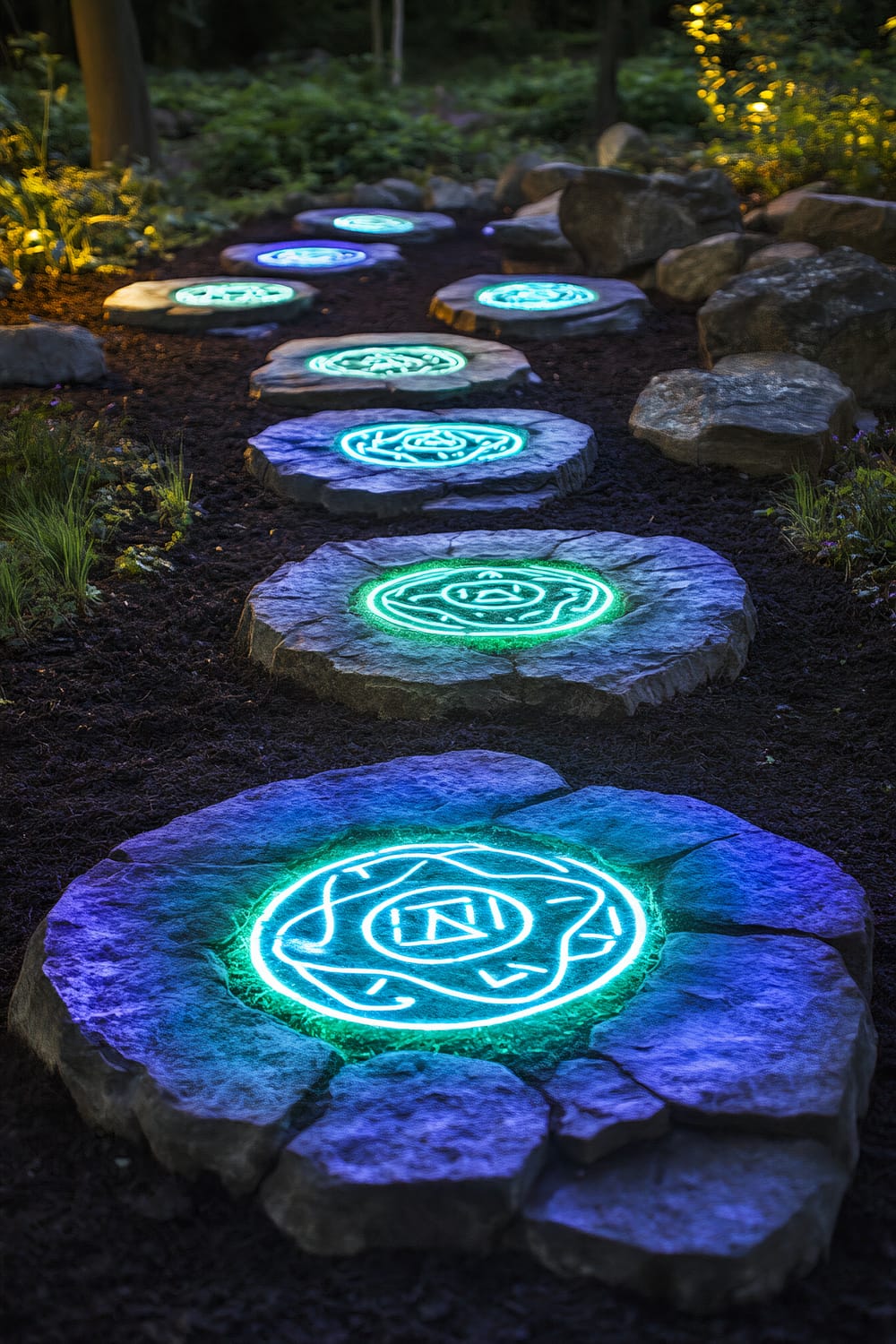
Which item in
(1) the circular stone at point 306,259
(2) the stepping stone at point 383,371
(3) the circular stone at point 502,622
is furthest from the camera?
(1) the circular stone at point 306,259

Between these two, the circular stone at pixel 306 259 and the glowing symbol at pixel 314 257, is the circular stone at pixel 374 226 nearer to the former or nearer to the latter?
the circular stone at pixel 306 259

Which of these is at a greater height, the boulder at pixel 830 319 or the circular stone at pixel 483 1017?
the boulder at pixel 830 319

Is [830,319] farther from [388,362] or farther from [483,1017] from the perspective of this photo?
[483,1017]

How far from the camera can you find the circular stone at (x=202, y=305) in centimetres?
862

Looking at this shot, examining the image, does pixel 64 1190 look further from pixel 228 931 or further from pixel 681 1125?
pixel 681 1125

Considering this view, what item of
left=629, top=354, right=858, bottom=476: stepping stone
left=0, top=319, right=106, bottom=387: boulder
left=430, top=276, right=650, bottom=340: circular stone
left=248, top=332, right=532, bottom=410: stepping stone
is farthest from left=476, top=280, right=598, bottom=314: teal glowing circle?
left=0, top=319, right=106, bottom=387: boulder

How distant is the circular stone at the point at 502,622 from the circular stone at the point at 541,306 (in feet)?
12.6

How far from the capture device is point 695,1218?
2.00 m

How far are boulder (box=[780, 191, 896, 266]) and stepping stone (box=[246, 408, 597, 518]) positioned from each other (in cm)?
323

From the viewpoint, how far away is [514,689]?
394 cm

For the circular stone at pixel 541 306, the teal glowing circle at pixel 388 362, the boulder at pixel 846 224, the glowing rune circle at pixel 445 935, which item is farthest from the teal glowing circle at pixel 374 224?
the glowing rune circle at pixel 445 935

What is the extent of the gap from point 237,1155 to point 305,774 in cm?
154

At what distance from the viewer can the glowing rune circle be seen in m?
2.55

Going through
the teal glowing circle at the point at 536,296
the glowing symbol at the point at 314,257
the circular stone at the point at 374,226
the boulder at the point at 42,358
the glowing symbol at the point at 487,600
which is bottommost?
the glowing symbol at the point at 487,600
